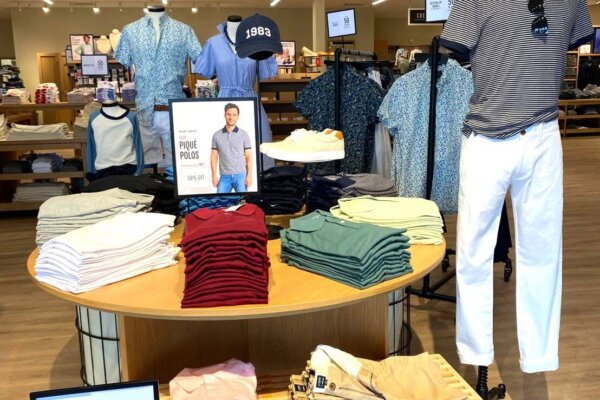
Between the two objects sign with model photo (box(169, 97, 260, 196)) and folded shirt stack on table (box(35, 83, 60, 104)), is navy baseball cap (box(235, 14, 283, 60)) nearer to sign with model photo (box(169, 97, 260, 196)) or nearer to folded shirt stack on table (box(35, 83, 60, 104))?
sign with model photo (box(169, 97, 260, 196))

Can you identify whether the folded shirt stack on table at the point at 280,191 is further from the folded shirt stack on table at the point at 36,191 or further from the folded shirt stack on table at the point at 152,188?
the folded shirt stack on table at the point at 36,191

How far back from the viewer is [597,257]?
15.7 ft

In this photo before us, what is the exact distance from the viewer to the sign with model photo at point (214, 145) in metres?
2.26

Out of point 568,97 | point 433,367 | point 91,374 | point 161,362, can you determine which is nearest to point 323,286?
point 433,367

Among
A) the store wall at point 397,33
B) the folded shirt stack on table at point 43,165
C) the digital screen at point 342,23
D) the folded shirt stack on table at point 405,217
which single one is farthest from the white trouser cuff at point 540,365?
the store wall at point 397,33

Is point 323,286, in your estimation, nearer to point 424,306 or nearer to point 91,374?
point 91,374

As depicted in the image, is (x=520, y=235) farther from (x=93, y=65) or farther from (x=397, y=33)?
(x=397, y=33)

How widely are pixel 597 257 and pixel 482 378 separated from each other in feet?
8.91

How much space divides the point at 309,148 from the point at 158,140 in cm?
260

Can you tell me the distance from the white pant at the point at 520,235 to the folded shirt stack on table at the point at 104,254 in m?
1.16

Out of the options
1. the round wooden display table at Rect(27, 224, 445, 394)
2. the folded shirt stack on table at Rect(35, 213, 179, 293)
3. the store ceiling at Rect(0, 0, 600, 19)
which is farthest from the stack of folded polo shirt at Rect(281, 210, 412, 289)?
the store ceiling at Rect(0, 0, 600, 19)

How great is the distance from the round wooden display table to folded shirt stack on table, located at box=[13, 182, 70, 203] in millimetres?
4289

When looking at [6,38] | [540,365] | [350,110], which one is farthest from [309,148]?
[6,38]

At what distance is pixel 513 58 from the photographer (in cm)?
227
